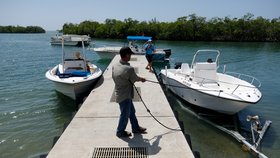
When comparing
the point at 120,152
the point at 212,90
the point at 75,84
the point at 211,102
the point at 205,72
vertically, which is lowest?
the point at 120,152

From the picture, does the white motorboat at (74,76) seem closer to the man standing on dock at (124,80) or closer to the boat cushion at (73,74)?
the boat cushion at (73,74)

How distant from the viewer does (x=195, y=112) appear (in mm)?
9219

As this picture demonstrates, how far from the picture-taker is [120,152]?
4.59m

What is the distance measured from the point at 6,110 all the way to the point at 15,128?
195 cm

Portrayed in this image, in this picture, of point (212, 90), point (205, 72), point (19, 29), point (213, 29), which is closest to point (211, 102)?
point (212, 90)

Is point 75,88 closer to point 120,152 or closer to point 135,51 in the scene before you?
point 120,152

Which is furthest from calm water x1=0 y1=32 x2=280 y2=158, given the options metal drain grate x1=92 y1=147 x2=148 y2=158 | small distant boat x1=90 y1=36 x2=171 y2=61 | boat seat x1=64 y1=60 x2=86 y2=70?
small distant boat x1=90 y1=36 x2=171 y2=61

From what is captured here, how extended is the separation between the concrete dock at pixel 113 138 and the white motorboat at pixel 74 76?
1992mm

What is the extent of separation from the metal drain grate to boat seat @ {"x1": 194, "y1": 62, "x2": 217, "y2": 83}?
547cm

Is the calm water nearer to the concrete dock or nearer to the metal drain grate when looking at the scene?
the concrete dock

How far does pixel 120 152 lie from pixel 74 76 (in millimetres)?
5799

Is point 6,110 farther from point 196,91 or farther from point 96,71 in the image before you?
point 196,91

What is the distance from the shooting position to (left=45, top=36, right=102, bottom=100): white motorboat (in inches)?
356

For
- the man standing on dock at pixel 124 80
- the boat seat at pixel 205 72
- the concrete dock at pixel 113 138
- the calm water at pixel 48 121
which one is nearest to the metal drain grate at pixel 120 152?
the concrete dock at pixel 113 138
